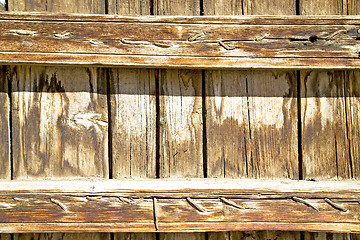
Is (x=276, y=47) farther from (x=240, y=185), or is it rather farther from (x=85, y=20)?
(x=85, y=20)

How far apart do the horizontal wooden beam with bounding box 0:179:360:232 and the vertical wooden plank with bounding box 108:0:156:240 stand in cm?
10

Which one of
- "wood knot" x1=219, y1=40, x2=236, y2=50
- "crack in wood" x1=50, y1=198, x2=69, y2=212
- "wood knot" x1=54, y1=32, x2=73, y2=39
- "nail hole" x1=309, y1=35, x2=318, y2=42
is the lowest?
"crack in wood" x1=50, y1=198, x2=69, y2=212

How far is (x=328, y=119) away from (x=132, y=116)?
906 mm

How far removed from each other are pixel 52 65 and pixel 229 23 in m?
0.77

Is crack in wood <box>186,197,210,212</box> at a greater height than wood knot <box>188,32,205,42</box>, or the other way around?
wood knot <box>188,32,205,42</box>

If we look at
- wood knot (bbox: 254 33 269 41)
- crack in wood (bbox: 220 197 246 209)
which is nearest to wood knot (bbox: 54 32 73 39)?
wood knot (bbox: 254 33 269 41)

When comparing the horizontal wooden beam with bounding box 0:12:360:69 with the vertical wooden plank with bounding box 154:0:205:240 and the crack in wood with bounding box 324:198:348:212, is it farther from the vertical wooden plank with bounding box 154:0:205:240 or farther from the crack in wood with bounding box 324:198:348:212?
the crack in wood with bounding box 324:198:348:212

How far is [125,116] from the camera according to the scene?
1.31 metres

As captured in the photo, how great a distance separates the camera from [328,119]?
1336 mm

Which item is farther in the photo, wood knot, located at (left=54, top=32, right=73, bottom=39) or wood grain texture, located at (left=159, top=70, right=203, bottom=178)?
wood grain texture, located at (left=159, top=70, right=203, bottom=178)

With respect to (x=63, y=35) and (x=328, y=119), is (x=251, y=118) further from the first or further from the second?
(x=63, y=35)

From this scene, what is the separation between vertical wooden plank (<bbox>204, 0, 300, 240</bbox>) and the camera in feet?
4.35

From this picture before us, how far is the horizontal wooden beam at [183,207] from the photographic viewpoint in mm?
1213

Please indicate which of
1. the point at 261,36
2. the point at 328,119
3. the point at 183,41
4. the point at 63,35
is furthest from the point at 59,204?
the point at 328,119
